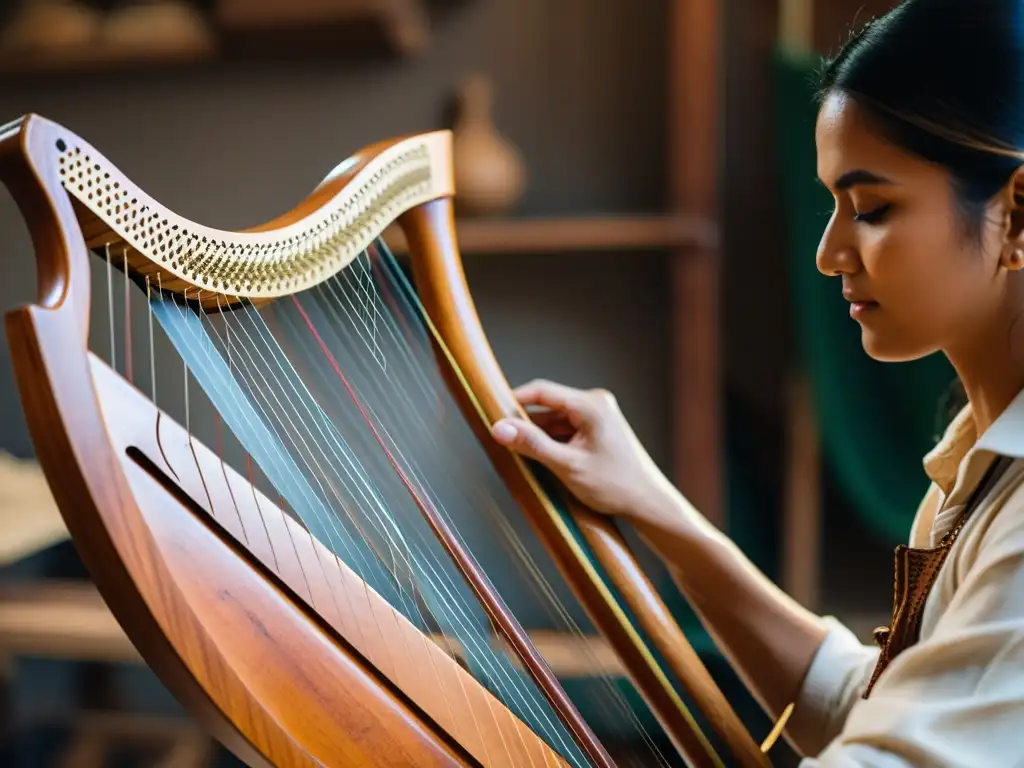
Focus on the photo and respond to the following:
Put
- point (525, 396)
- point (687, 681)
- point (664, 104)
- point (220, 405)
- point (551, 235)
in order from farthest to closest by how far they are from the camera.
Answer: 1. point (664, 104)
2. point (551, 235)
3. point (525, 396)
4. point (687, 681)
5. point (220, 405)

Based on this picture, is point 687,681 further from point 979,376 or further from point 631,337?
point 631,337

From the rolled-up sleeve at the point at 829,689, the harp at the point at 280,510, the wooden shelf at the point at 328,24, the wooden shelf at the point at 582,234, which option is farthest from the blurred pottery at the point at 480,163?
the rolled-up sleeve at the point at 829,689

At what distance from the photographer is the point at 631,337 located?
6.14 feet

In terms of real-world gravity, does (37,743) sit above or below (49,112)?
below

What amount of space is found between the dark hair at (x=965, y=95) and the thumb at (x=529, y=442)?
13.7 inches

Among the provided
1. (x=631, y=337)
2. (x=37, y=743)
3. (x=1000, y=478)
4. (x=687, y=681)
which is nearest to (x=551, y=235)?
(x=631, y=337)

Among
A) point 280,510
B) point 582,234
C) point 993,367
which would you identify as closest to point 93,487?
point 280,510

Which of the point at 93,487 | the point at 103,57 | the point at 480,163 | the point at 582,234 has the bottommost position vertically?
the point at 93,487

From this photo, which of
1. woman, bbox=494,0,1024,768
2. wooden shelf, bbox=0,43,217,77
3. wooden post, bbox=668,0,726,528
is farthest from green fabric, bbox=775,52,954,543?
wooden shelf, bbox=0,43,217,77

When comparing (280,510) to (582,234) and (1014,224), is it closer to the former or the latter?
(1014,224)

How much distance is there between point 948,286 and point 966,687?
0.73 feet

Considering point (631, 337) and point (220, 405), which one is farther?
point (631, 337)

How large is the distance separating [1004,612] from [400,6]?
152cm

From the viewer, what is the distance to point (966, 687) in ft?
1.60
